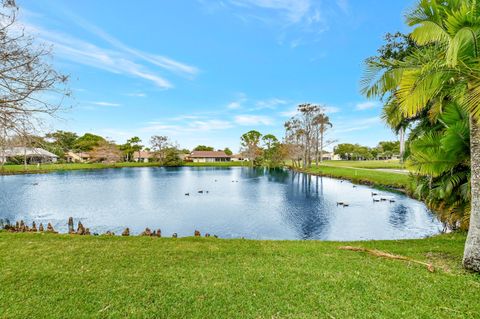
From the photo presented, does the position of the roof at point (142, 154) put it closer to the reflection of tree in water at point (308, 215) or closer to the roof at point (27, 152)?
the reflection of tree in water at point (308, 215)

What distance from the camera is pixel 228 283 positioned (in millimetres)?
3689

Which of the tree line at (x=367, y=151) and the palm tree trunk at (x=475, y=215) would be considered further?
the tree line at (x=367, y=151)

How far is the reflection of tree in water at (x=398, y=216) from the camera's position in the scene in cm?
1196

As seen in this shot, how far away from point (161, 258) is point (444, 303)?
477 cm

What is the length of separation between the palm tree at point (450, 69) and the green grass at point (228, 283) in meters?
1.42

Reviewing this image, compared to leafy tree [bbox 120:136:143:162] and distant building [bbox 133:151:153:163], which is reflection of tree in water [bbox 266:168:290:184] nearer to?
distant building [bbox 133:151:153:163]

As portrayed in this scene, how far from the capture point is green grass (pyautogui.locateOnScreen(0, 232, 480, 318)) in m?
2.97

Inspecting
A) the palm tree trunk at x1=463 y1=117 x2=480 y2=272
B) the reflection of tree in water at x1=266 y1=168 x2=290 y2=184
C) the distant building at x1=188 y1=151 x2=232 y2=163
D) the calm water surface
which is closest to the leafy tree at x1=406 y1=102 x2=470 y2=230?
the palm tree trunk at x1=463 y1=117 x2=480 y2=272

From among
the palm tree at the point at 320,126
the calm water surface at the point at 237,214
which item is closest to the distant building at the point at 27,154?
the calm water surface at the point at 237,214

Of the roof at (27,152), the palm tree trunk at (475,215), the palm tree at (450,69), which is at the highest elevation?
the palm tree at (450,69)

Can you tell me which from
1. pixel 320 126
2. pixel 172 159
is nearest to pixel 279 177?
pixel 320 126

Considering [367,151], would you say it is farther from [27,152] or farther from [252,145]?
[27,152]

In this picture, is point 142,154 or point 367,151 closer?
point 142,154

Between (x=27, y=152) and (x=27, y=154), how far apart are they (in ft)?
0.31
